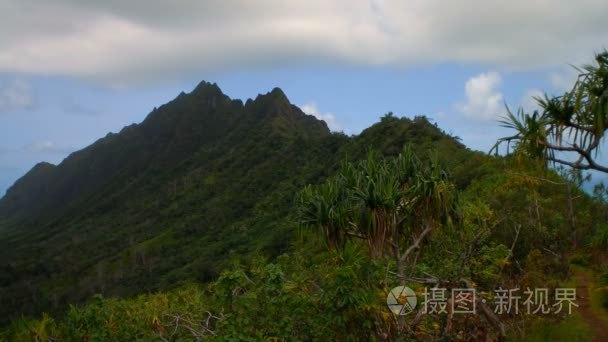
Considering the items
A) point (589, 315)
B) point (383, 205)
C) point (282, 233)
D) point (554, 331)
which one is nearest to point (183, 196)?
point (282, 233)

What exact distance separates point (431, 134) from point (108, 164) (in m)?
119

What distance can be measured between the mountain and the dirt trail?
4.03 meters

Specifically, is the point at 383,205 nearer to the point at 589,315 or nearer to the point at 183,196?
the point at 589,315

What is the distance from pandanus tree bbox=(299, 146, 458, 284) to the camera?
7008 mm

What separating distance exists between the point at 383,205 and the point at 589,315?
5115mm

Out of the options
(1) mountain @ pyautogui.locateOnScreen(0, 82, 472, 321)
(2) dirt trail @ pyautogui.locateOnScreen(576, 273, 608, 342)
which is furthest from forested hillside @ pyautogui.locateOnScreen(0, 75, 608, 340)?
(2) dirt trail @ pyautogui.locateOnScreen(576, 273, 608, 342)

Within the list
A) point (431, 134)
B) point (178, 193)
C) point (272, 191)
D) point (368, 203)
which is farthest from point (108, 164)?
point (368, 203)

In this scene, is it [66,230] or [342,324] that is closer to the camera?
[342,324]

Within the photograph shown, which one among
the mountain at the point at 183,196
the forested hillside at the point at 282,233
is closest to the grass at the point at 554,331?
the forested hillside at the point at 282,233

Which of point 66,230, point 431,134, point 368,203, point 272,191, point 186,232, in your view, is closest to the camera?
point 368,203

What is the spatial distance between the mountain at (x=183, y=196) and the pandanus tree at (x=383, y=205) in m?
5.65

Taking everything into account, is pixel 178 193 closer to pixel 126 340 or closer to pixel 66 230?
pixel 66 230

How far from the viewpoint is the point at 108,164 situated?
139 meters

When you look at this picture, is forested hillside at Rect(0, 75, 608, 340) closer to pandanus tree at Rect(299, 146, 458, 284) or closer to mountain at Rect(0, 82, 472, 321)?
pandanus tree at Rect(299, 146, 458, 284)
